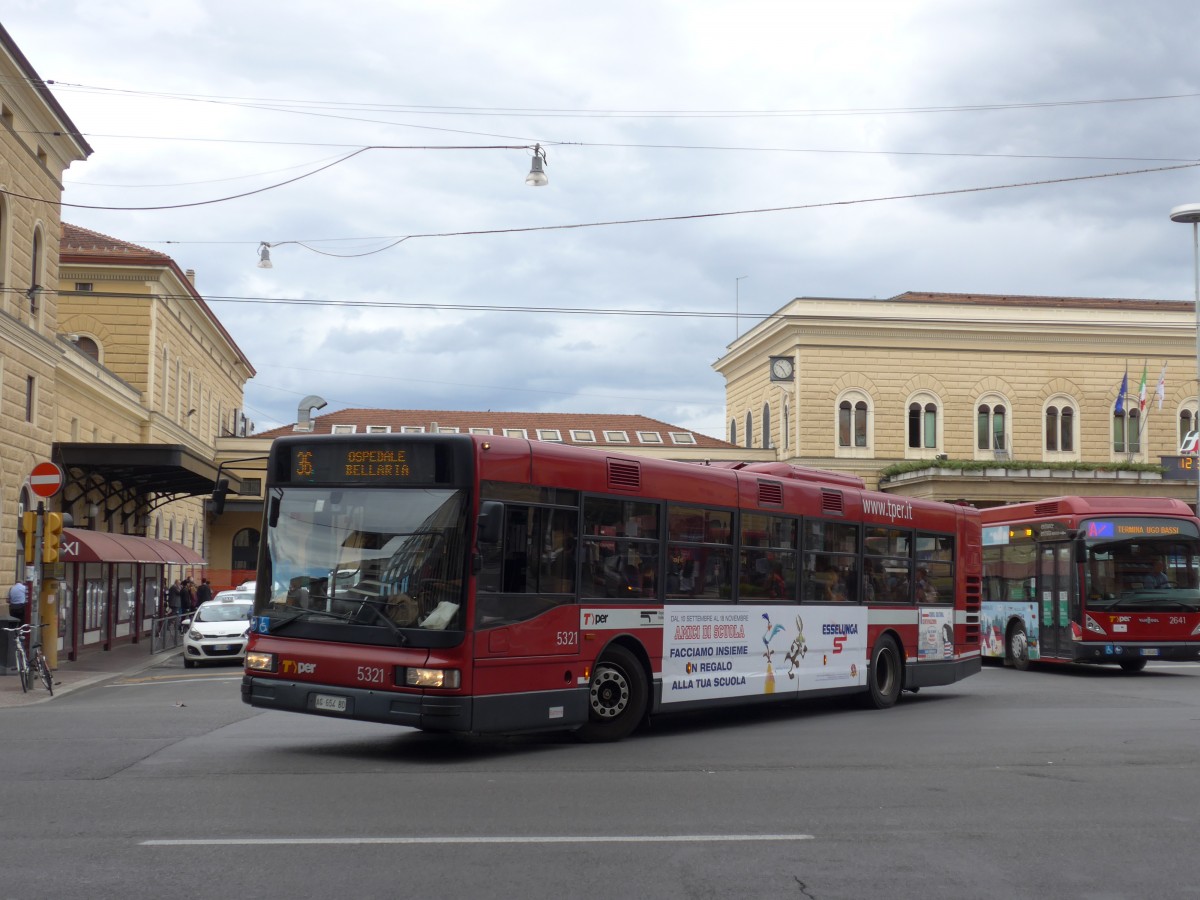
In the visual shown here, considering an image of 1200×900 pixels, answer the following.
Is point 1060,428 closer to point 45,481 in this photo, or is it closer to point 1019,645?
point 1019,645

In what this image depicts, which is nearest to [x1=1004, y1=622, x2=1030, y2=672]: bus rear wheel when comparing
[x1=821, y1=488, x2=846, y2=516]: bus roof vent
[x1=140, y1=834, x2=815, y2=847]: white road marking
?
[x1=821, y1=488, x2=846, y2=516]: bus roof vent

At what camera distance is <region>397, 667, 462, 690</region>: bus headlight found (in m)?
11.3

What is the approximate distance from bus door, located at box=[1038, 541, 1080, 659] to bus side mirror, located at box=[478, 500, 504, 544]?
52.6 ft

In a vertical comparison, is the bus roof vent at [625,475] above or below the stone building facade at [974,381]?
below

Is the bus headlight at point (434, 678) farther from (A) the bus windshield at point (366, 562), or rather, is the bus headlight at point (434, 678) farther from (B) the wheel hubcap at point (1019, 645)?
(B) the wheel hubcap at point (1019, 645)

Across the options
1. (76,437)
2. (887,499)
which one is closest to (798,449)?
(76,437)

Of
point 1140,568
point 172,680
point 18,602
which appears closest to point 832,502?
point 1140,568

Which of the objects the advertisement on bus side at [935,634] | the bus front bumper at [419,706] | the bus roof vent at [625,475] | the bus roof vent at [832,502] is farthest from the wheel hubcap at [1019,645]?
the bus front bumper at [419,706]

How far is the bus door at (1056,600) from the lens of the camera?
24.5 metres

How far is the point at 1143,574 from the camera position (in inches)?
963

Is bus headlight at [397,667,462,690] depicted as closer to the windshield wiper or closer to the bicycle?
the windshield wiper

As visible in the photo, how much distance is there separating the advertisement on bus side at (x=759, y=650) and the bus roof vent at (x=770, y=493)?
3.94 ft

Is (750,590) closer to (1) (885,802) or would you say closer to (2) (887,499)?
(2) (887,499)

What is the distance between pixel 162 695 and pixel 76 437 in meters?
16.9
